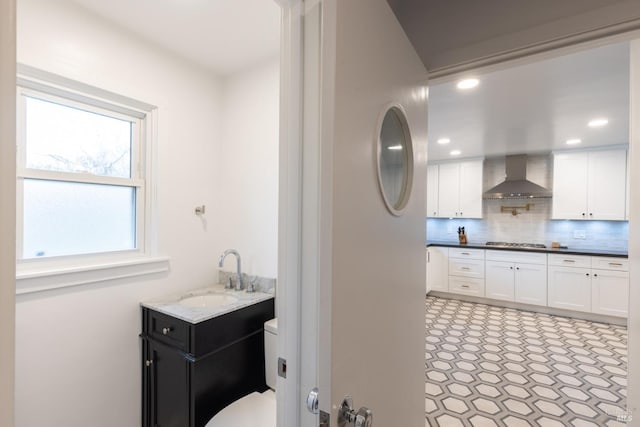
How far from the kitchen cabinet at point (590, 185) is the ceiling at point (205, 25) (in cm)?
441

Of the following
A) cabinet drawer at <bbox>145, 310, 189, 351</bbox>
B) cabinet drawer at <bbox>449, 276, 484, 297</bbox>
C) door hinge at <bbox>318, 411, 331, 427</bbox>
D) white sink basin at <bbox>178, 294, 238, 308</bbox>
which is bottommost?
cabinet drawer at <bbox>449, 276, 484, 297</bbox>

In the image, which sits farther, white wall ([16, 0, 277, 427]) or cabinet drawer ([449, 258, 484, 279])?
cabinet drawer ([449, 258, 484, 279])

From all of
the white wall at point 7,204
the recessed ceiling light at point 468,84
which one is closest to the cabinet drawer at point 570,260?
the recessed ceiling light at point 468,84

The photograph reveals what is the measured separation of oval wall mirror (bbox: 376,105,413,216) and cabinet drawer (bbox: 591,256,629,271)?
419cm

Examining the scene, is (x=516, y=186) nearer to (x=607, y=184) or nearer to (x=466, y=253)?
(x=607, y=184)

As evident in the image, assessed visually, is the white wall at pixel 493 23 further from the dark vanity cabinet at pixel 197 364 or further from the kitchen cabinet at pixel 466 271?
the kitchen cabinet at pixel 466 271

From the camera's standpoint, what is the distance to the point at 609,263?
3.64m

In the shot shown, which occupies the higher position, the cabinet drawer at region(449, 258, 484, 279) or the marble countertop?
the marble countertop

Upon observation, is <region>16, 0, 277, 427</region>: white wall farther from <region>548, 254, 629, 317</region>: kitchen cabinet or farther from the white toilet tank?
<region>548, 254, 629, 317</region>: kitchen cabinet

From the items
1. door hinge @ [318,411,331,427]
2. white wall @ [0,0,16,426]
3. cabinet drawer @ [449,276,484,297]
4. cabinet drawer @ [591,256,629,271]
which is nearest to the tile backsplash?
cabinet drawer @ [591,256,629,271]

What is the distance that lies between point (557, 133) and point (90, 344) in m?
4.71

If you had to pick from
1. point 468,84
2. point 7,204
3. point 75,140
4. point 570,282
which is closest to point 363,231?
point 7,204

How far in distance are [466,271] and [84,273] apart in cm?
469

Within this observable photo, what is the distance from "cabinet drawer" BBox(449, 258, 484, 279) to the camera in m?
4.49
